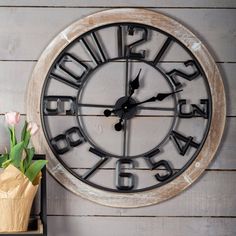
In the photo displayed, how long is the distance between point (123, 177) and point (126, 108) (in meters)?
0.23

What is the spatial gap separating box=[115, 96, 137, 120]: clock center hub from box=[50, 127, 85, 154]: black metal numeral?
0.15 metres

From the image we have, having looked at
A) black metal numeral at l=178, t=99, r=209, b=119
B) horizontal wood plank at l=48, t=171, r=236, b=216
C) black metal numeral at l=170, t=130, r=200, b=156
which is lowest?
horizontal wood plank at l=48, t=171, r=236, b=216

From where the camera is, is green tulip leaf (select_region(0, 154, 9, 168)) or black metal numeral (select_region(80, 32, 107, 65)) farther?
black metal numeral (select_region(80, 32, 107, 65))

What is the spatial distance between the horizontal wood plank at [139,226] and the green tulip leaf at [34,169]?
25 cm

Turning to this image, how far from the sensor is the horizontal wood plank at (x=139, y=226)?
1.56m

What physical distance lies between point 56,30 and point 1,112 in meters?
0.33

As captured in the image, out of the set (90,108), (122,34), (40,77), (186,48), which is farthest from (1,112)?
(186,48)

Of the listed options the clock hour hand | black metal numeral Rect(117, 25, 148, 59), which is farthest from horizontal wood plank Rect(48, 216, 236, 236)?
black metal numeral Rect(117, 25, 148, 59)

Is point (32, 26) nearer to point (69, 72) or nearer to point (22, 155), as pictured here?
point (69, 72)

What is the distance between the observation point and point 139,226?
61.9 inches

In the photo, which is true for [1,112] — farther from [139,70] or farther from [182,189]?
[182,189]

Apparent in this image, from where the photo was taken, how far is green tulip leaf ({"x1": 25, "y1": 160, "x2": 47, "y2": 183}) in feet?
4.46

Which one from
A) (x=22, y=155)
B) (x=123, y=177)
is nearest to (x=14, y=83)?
(x=22, y=155)

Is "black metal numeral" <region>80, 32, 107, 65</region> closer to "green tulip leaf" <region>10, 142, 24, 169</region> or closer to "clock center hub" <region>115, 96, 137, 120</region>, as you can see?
"clock center hub" <region>115, 96, 137, 120</region>
